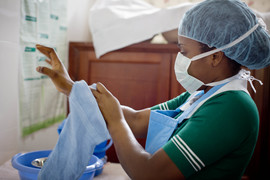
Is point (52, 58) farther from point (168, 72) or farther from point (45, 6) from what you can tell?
point (168, 72)

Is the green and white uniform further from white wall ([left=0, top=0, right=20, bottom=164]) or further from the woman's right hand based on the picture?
white wall ([left=0, top=0, right=20, bottom=164])

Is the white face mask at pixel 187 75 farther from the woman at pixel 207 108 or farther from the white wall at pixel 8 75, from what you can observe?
the white wall at pixel 8 75

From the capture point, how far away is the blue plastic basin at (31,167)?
89 centimetres

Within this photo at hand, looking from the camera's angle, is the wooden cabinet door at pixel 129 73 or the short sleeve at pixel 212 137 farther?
the wooden cabinet door at pixel 129 73

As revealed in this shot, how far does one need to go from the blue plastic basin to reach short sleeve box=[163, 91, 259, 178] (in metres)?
0.32

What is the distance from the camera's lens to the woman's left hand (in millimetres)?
862

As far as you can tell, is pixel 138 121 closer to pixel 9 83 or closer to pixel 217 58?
pixel 217 58

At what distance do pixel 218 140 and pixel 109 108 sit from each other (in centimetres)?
33

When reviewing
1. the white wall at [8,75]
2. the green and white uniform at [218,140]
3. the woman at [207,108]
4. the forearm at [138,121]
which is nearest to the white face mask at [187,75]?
the woman at [207,108]

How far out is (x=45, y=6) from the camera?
1426mm

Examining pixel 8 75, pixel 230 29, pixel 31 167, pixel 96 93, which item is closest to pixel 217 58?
pixel 230 29

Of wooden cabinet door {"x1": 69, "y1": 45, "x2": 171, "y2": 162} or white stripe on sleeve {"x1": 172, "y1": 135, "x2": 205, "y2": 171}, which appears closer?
white stripe on sleeve {"x1": 172, "y1": 135, "x2": 205, "y2": 171}

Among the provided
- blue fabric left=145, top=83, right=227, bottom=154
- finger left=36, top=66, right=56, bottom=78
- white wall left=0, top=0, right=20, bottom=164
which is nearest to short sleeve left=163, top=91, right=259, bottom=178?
blue fabric left=145, top=83, right=227, bottom=154

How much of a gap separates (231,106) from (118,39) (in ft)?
3.49
